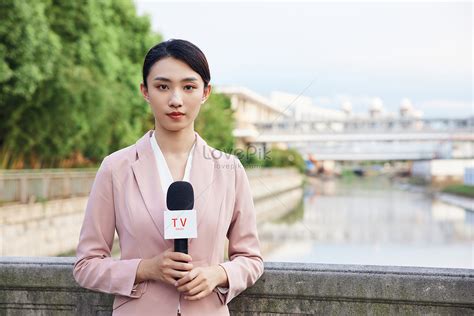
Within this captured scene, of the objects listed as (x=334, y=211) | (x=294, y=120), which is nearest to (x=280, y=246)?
(x=334, y=211)

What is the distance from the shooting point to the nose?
2.00 metres

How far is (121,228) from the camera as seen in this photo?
207 centimetres

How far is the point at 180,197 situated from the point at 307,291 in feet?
3.84

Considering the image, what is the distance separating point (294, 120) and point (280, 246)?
25.4m

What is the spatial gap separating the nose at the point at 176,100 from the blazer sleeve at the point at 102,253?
30 centimetres

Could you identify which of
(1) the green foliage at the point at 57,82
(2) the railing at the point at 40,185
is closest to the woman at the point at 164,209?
(1) the green foliage at the point at 57,82

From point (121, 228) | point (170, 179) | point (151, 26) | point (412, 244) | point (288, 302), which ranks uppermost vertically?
point (151, 26)

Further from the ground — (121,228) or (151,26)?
(151,26)

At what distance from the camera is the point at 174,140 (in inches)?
83.2

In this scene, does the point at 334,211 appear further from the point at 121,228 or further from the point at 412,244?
the point at 121,228

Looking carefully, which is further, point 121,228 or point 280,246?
point 280,246

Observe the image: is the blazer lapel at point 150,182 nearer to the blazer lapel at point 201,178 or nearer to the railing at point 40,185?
the blazer lapel at point 201,178

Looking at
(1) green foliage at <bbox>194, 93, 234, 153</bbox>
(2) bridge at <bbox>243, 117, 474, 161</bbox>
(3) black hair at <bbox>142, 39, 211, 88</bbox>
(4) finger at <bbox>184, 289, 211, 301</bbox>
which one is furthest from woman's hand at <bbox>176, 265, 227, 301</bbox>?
→ (2) bridge at <bbox>243, 117, 474, 161</bbox>

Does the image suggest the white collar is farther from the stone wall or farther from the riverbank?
the riverbank
